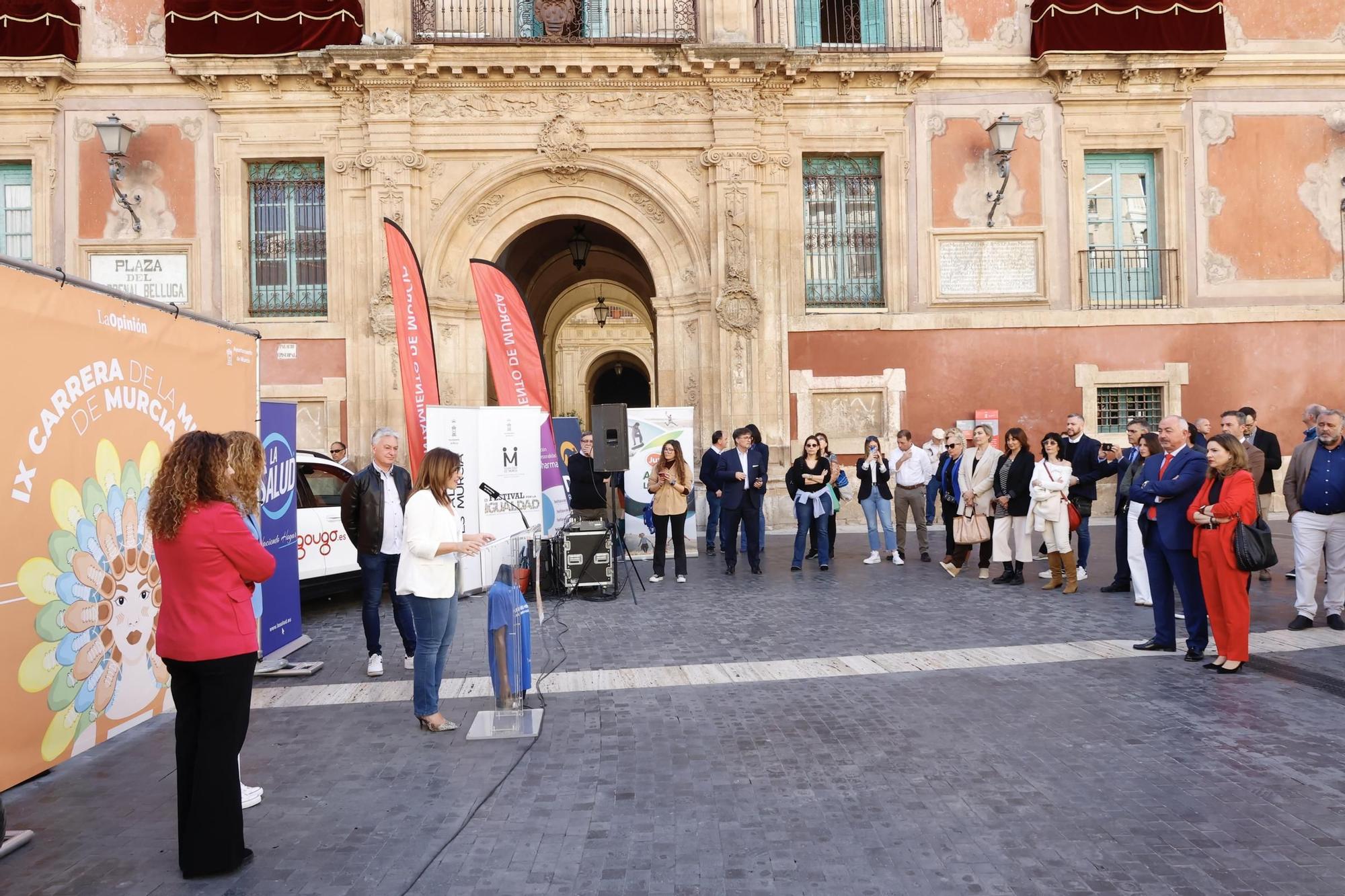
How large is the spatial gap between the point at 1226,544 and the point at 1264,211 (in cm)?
1381

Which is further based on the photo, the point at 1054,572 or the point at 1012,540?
the point at 1012,540

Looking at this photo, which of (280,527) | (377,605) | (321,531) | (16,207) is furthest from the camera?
(16,207)

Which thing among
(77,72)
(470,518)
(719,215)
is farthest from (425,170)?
(470,518)

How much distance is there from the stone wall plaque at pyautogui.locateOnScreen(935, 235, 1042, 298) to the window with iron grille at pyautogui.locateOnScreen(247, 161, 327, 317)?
11.5 m

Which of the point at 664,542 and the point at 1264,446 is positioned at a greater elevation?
the point at 1264,446

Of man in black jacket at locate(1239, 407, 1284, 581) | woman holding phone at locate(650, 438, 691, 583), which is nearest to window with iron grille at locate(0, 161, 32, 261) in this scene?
woman holding phone at locate(650, 438, 691, 583)

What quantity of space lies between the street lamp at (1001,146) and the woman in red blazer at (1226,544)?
11056 millimetres

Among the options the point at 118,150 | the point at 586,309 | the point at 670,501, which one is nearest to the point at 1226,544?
the point at 670,501

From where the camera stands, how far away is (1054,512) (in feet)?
32.1

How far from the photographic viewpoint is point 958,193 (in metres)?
16.7

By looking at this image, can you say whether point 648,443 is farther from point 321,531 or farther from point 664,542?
point 321,531

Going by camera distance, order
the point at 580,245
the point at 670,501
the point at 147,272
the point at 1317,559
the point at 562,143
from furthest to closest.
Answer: the point at 580,245, the point at 562,143, the point at 147,272, the point at 670,501, the point at 1317,559

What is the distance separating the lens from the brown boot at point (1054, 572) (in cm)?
998

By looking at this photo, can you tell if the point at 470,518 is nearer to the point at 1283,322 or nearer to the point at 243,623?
the point at 243,623
